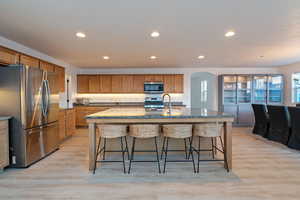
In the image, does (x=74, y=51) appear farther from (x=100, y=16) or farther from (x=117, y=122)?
(x=117, y=122)

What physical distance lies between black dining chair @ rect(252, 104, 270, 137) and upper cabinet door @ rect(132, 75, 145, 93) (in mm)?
3741

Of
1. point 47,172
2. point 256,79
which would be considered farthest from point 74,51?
point 256,79

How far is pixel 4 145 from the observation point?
2695mm

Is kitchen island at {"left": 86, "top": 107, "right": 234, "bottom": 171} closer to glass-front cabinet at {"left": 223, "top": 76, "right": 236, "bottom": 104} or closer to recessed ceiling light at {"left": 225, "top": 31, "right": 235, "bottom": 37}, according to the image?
recessed ceiling light at {"left": 225, "top": 31, "right": 235, "bottom": 37}

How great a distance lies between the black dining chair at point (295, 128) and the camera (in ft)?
11.6

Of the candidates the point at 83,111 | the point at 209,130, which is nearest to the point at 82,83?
the point at 83,111

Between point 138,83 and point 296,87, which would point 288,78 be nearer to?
point 296,87

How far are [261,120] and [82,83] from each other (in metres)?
6.07

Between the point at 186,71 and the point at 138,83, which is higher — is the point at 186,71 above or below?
above

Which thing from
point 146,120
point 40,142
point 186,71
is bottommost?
point 40,142

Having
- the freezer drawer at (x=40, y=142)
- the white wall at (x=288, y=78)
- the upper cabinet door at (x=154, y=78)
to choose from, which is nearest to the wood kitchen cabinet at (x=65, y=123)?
the freezer drawer at (x=40, y=142)

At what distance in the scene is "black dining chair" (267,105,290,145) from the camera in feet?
12.5

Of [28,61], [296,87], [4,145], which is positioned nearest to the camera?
[4,145]

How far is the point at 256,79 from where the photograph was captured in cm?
627
